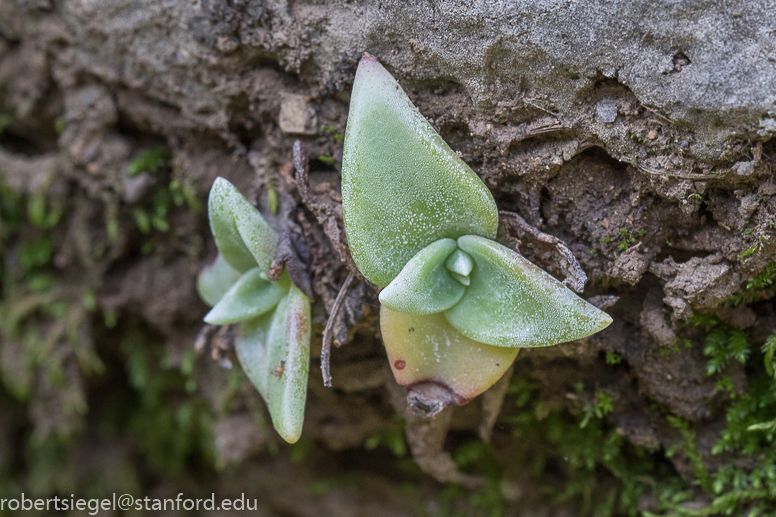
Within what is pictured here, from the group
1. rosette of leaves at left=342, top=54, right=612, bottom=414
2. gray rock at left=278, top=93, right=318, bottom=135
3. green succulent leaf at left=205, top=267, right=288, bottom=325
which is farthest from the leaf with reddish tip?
gray rock at left=278, top=93, right=318, bottom=135

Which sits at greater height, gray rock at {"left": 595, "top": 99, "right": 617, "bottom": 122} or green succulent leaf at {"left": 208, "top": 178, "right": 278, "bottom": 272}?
gray rock at {"left": 595, "top": 99, "right": 617, "bottom": 122}

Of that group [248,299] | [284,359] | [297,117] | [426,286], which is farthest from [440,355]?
[297,117]

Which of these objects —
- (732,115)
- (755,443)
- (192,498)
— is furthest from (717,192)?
(192,498)

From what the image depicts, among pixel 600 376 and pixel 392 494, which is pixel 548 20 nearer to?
pixel 600 376

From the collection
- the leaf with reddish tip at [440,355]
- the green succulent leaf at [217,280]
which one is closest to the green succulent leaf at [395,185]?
the leaf with reddish tip at [440,355]

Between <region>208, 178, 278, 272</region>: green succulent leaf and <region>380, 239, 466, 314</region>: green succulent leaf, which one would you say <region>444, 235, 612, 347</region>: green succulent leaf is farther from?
<region>208, 178, 278, 272</region>: green succulent leaf

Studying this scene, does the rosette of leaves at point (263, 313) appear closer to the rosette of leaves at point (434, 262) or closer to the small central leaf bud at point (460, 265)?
the rosette of leaves at point (434, 262)

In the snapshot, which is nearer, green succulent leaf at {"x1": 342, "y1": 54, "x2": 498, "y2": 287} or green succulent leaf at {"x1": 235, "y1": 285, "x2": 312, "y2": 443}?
green succulent leaf at {"x1": 342, "y1": 54, "x2": 498, "y2": 287}
